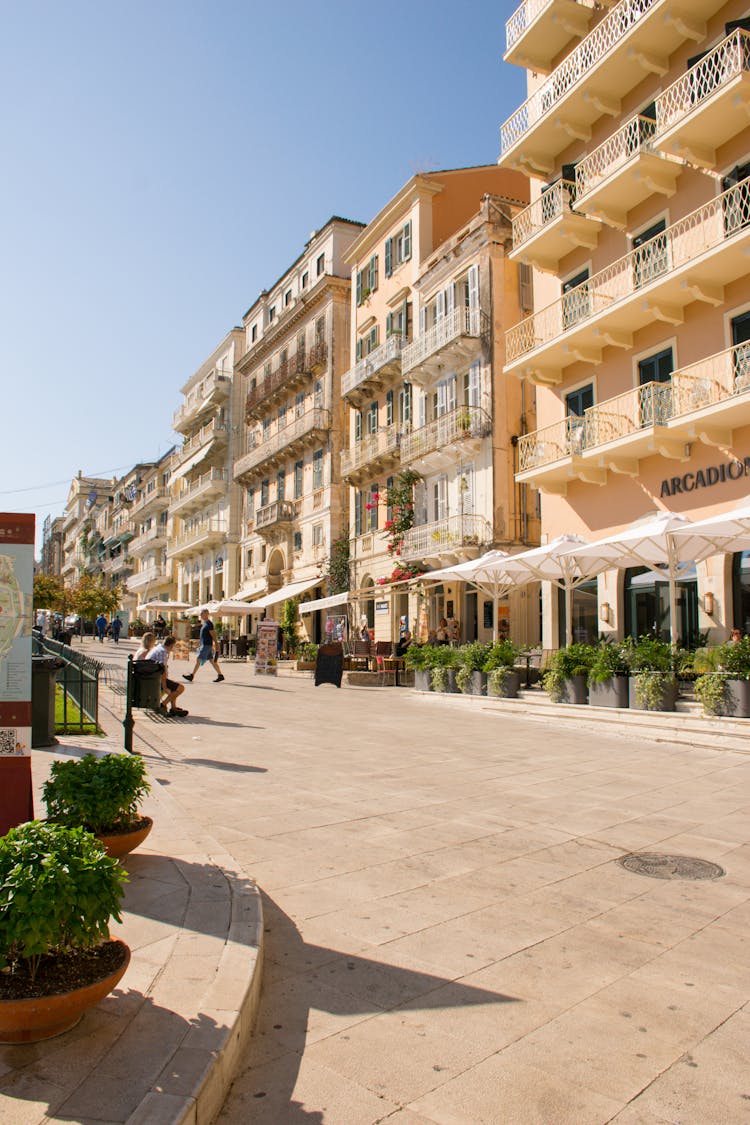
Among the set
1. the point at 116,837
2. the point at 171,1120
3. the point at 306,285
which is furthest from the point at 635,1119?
the point at 306,285

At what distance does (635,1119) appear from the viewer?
2.69 m

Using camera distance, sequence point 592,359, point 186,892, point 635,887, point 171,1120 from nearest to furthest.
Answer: point 171,1120 < point 186,892 < point 635,887 < point 592,359

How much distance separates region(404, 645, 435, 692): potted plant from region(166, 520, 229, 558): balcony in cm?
3174

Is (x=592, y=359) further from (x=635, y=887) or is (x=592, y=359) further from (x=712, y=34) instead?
(x=635, y=887)

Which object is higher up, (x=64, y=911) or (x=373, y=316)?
(x=373, y=316)

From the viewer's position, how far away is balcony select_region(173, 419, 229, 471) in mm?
51406

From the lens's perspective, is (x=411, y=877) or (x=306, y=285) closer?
(x=411, y=877)

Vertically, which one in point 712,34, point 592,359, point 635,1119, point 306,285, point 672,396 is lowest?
point 635,1119

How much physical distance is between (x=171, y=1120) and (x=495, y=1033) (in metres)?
1.38

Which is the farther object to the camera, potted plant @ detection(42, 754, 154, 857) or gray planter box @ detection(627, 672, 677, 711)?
gray planter box @ detection(627, 672, 677, 711)

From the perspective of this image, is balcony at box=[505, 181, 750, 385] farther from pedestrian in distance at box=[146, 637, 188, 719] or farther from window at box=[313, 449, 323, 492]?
window at box=[313, 449, 323, 492]

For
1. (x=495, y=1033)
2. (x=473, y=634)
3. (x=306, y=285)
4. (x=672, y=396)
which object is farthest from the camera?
(x=306, y=285)

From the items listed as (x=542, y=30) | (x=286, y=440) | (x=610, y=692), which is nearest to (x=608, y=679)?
(x=610, y=692)

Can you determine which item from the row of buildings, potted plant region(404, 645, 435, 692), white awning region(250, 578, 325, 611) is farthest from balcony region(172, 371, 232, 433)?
potted plant region(404, 645, 435, 692)
